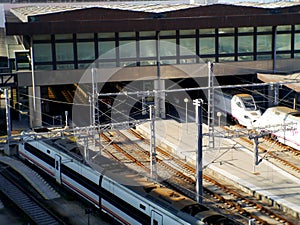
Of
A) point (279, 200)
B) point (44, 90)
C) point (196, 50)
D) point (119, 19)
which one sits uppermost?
point (119, 19)

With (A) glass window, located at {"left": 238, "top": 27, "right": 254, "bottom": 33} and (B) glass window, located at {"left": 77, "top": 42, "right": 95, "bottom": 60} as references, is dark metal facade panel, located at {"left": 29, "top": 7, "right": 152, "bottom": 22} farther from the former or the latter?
(A) glass window, located at {"left": 238, "top": 27, "right": 254, "bottom": 33}

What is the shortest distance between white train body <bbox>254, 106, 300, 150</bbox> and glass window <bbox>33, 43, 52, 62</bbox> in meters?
13.2

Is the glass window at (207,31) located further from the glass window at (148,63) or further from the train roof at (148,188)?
the train roof at (148,188)

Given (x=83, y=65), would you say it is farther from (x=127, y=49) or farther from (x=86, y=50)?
(x=127, y=49)

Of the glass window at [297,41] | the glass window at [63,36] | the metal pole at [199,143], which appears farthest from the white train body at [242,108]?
the metal pole at [199,143]

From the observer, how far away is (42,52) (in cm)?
3212

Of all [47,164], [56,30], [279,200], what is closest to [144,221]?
[279,200]

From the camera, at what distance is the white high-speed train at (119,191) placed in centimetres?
1482

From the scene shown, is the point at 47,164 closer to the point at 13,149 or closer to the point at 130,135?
the point at 13,149

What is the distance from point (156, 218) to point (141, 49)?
1964 centimetres

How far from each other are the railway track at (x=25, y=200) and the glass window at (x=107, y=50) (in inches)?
421

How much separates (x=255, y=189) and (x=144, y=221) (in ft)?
21.3

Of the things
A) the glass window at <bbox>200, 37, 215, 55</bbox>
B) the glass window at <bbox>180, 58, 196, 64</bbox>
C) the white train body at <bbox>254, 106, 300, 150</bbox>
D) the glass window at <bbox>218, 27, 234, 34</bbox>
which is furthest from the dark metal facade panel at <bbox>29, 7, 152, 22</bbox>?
the white train body at <bbox>254, 106, 300, 150</bbox>

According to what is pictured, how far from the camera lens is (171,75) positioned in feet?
110
